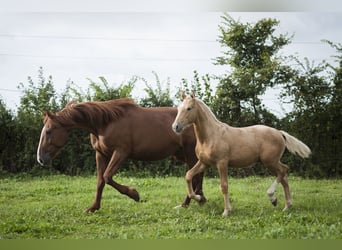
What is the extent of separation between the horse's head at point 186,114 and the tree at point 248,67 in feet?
4.60

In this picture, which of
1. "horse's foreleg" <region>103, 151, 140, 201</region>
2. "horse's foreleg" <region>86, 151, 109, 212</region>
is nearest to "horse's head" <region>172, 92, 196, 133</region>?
"horse's foreleg" <region>103, 151, 140, 201</region>

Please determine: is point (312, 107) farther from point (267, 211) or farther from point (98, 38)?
Answer: point (98, 38)

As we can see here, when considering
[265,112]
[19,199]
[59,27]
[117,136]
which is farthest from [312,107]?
[19,199]

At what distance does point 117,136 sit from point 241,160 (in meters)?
1.39

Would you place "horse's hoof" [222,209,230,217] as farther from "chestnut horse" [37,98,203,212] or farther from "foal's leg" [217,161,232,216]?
"chestnut horse" [37,98,203,212]

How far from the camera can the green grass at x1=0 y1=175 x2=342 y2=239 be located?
4.22m

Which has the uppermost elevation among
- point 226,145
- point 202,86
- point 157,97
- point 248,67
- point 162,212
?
point 248,67

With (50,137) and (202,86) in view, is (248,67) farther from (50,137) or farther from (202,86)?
(50,137)

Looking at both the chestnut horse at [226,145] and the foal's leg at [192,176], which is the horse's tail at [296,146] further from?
the foal's leg at [192,176]

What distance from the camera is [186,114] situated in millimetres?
4719

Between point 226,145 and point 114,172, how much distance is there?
4.11ft

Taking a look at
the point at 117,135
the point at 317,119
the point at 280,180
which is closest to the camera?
the point at 280,180

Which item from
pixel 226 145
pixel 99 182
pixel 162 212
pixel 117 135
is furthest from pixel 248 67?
pixel 99 182

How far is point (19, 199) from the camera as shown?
19.2 ft
